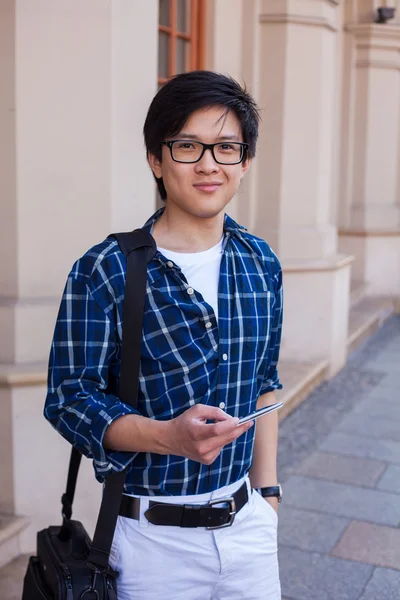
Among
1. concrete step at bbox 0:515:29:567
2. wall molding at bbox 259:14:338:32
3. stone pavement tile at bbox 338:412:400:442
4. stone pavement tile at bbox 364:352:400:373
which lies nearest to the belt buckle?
concrete step at bbox 0:515:29:567

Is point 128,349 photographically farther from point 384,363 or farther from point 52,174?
point 384,363

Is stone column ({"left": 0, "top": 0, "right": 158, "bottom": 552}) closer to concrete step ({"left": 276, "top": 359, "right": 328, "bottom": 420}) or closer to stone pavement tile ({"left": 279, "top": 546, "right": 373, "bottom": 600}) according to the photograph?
stone pavement tile ({"left": 279, "top": 546, "right": 373, "bottom": 600})

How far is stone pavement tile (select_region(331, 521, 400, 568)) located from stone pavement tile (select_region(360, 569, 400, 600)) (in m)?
0.07

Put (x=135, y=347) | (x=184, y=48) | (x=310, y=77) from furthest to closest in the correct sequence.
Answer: (x=310, y=77) < (x=184, y=48) < (x=135, y=347)

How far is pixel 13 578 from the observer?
11.7 feet

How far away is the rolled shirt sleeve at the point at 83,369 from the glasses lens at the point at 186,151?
1.10 feet

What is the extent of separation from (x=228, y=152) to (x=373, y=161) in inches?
351

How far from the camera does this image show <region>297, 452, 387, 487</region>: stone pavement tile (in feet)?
17.0

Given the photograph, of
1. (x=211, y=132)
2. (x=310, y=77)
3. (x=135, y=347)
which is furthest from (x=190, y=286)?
(x=310, y=77)

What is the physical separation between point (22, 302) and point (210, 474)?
206 centimetres

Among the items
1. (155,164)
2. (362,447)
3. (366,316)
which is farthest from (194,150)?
(366,316)

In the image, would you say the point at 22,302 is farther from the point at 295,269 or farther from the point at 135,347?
the point at 295,269

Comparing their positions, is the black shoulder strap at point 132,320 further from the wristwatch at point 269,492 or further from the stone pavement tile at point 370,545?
the stone pavement tile at point 370,545

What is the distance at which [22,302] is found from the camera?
3.79 metres
